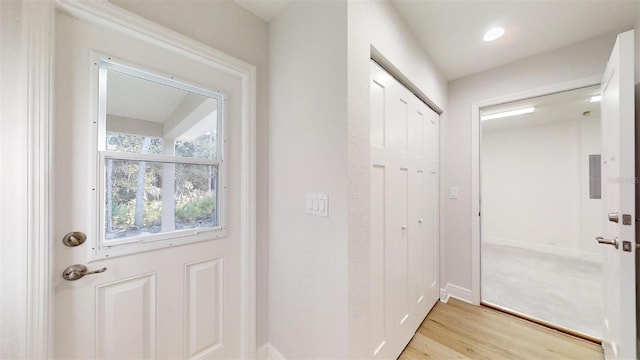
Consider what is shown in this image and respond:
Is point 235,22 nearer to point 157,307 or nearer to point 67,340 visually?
point 157,307

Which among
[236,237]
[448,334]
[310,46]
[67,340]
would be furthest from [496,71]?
[67,340]

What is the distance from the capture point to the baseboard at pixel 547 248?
351 centimetres

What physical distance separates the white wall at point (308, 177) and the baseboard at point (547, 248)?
471cm

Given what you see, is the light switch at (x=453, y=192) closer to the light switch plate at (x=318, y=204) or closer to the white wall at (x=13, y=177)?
the light switch plate at (x=318, y=204)

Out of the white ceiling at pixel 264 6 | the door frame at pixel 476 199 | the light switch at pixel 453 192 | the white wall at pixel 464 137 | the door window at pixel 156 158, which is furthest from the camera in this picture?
the light switch at pixel 453 192

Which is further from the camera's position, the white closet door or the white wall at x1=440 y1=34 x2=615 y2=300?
the white wall at x1=440 y1=34 x2=615 y2=300

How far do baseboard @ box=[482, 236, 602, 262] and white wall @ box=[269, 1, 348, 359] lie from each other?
4.71 meters

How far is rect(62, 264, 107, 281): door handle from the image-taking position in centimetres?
91

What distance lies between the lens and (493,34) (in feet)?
5.70

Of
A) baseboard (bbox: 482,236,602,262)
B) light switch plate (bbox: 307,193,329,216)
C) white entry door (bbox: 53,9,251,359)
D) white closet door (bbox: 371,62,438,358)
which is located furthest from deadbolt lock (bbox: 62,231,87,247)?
baseboard (bbox: 482,236,602,262)

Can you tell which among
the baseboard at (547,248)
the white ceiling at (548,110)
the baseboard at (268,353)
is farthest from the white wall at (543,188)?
the baseboard at (268,353)

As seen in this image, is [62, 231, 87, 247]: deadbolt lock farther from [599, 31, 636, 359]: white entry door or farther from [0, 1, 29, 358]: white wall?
[599, 31, 636, 359]: white entry door

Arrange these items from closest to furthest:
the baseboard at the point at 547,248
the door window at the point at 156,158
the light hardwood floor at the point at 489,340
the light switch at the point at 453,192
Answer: the door window at the point at 156,158 → the light hardwood floor at the point at 489,340 → the light switch at the point at 453,192 → the baseboard at the point at 547,248

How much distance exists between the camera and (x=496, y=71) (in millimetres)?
2195
